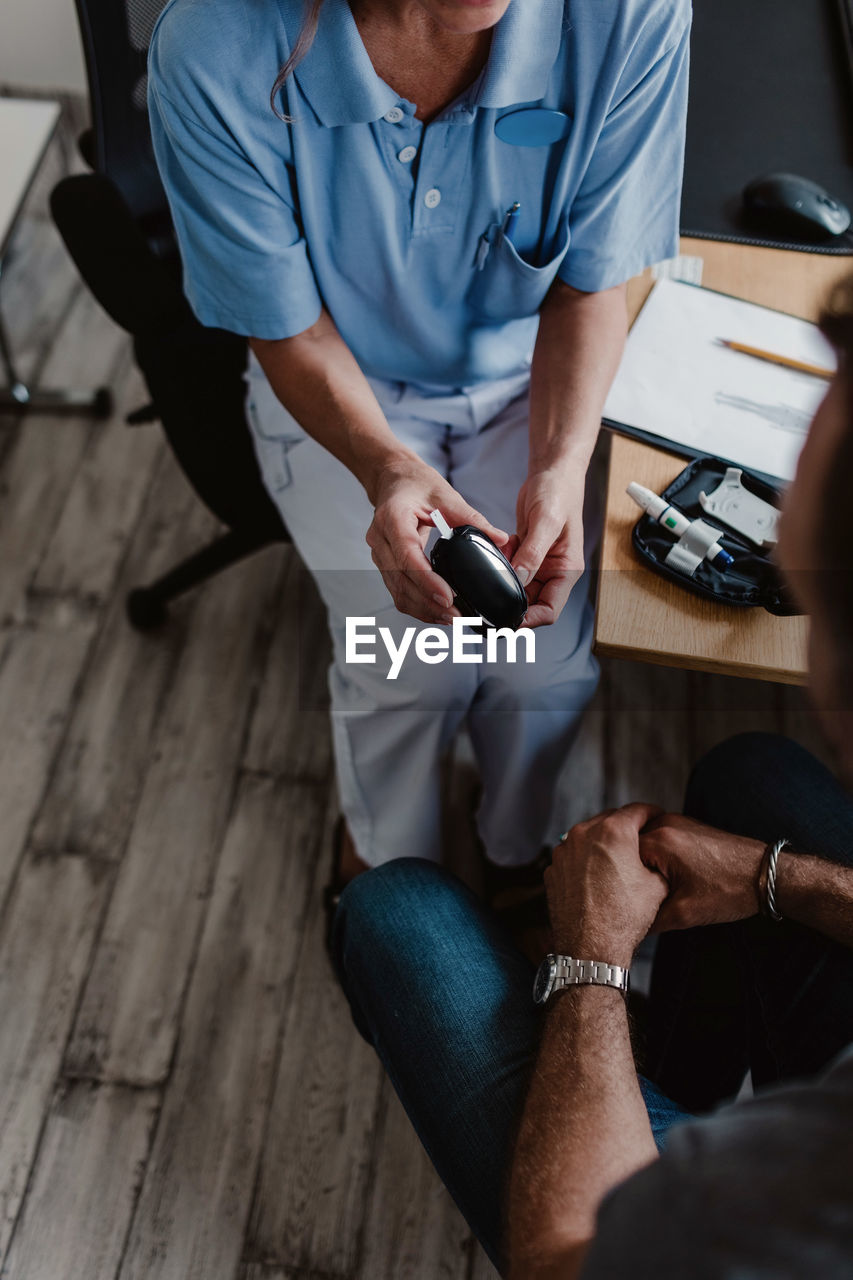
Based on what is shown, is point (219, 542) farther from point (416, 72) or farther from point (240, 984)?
point (416, 72)

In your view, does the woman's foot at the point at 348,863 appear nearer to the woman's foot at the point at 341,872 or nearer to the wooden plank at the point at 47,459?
the woman's foot at the point at 341,872

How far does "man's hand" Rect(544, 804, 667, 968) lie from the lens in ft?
3.25

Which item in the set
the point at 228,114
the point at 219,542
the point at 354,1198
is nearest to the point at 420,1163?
the point at 354,1198

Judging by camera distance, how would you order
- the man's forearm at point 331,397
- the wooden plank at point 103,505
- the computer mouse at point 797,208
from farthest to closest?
the wooden plank at point 103,505 < the computer mouse at point 797,208 < the man's forearm at point 331,397

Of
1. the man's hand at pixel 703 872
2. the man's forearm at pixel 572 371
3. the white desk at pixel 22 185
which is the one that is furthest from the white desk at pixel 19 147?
the man's hand at pixel 703 872

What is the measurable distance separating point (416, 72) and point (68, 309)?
1495 mm

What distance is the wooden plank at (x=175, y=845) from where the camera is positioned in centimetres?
147

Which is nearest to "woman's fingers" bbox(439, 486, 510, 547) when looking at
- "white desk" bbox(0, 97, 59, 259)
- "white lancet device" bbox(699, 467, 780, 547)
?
"white lancet device" bbox(699, 467, 780, 547)

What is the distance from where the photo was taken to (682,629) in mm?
972

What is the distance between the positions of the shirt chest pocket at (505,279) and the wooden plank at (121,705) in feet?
2.97

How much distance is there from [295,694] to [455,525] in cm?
81

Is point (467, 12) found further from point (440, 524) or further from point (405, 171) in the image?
point (440, 524)

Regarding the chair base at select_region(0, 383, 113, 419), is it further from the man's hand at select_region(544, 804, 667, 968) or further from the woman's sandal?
the man's hand at select_region(544, 804, 667, 968)

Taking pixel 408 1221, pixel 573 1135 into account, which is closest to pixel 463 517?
pixel 573 1135
